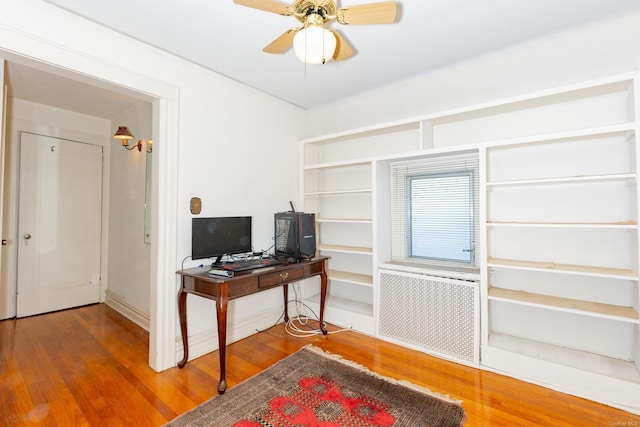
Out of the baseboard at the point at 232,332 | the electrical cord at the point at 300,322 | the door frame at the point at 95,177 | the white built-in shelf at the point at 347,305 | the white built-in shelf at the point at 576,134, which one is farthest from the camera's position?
the door frame at the point at 95,177

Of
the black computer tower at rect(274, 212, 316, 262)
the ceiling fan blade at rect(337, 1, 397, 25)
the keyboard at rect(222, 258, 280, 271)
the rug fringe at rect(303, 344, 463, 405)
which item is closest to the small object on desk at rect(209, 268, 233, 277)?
the keyboard at rect(222, 258, 280, 271)

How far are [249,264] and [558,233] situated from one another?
2533mm

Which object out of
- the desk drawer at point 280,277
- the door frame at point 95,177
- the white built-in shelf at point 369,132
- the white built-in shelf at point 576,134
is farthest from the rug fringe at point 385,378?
the door frame at point 95,177

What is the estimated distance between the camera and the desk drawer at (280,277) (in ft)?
7.82

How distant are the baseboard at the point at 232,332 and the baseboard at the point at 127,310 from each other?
78cm

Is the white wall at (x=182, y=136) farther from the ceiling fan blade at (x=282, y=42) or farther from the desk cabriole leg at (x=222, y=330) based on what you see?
the ceiling fan blade at (x=282, y=42)

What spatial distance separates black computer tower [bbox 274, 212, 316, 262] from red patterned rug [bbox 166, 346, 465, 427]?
0.98 meters

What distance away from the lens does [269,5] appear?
57.2 inches

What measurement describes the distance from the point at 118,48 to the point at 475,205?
3.20 metres

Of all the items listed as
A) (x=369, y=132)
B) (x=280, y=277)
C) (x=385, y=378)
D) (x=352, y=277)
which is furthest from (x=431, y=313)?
(x=369, y=132)

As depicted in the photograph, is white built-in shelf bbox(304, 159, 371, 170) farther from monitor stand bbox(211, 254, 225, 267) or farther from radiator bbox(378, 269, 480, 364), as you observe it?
monitor stand bbox(211, 254, 225, 267)

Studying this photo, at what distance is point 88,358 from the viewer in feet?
8.21

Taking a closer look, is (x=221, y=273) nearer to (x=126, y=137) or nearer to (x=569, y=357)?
(x=126, y=137)

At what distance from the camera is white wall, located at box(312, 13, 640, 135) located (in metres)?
1.99
